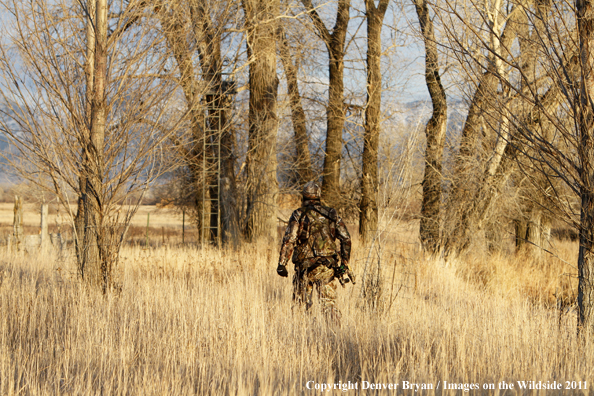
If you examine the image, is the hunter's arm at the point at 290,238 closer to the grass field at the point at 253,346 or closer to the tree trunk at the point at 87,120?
the grass field at the point at 253,346

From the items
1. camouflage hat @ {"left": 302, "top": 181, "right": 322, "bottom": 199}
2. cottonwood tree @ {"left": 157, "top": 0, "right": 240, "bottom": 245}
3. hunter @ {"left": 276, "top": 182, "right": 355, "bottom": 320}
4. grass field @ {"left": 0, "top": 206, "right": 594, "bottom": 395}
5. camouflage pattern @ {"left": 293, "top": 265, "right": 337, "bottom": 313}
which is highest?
cottonwood tree @ {"left": 157, "top": 0, "right": 240, "bottom": 245}

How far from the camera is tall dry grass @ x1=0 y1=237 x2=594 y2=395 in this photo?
13.5 feet

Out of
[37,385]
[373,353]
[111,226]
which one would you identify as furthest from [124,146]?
[373,353]

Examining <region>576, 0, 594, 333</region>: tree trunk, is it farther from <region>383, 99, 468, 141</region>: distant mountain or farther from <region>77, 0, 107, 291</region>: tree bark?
<region>383, 99, 468, 141</region>: distant mountain

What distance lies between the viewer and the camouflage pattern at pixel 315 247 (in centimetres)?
618

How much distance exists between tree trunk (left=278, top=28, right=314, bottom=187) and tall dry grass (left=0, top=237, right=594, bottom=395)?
31.2 ft

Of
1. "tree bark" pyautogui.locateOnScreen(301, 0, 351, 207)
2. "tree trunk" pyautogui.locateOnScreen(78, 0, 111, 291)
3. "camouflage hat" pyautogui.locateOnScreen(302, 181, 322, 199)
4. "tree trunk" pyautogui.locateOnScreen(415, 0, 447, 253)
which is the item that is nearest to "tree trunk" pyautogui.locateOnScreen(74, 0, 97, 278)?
"tree trunk" pyautogui.locateOnScreen(78, 0, 111, 291)

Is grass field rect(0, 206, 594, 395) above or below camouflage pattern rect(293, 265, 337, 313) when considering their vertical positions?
below

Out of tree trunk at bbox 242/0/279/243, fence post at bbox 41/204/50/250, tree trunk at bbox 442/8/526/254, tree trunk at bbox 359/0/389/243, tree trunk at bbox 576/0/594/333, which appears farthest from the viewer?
fence post at bbox 41/204/50/250

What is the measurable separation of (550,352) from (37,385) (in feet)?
14.0

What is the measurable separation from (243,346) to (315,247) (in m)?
1.75

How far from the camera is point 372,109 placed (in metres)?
14.9

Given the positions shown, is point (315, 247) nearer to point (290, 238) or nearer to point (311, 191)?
point (290, 238)

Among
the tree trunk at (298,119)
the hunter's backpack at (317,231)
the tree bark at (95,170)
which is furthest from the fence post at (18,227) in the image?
the hunter's backpack at (317,231)
